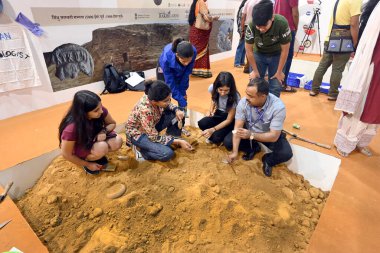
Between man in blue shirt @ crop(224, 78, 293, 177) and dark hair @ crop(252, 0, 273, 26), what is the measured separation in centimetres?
62

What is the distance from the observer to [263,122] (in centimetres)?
170

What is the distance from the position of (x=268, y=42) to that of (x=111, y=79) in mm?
2021

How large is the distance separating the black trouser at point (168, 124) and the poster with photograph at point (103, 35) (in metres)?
1.59

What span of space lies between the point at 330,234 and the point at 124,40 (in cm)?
311

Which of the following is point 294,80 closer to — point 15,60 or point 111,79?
point 111,79

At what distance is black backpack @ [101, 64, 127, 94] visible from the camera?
121 inches

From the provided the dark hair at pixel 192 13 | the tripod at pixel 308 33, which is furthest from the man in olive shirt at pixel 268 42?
the tripod at pixel 308 33

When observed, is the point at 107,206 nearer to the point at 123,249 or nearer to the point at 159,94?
the point at 123,249

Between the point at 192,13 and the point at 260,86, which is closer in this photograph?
the point at 260,86

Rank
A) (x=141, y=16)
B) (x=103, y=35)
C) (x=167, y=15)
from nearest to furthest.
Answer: (x=103, y=35), (x=141, y=16), (x=167, y=15)

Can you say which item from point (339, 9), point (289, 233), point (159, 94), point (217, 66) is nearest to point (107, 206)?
point (159, 94)

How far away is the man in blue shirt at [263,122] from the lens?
1525 mm

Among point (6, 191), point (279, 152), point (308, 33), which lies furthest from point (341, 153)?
point (308, 33)

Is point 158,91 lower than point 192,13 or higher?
lower
